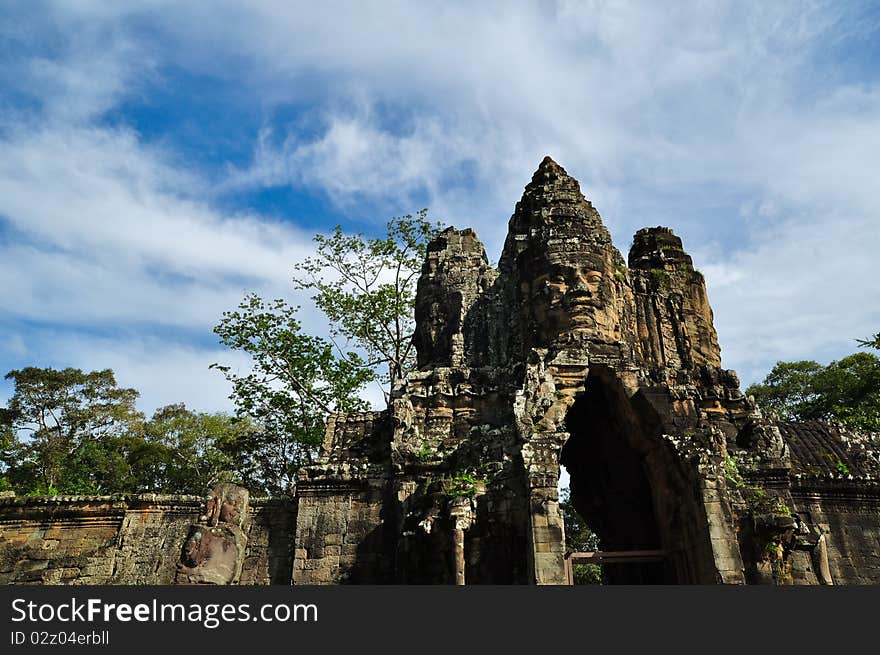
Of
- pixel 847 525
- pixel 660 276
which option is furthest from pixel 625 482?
pixel 660 276

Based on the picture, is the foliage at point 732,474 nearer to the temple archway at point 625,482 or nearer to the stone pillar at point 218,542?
the temple archway at point 625,482

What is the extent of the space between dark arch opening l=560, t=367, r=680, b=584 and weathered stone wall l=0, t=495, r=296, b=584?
6.44 m

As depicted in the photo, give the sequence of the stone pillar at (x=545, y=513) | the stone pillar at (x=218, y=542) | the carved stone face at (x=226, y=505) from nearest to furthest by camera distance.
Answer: the stone pillar at (x=545, y=513), the stone pillar at (x=218, y=542), the carved stone face at (x=226, y=505)

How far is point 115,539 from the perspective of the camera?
11250 mm

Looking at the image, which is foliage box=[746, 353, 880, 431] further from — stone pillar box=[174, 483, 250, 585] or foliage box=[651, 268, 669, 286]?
stone pillar box=[174, 483, 250, 585]

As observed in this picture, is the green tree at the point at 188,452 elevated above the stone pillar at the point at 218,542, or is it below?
above

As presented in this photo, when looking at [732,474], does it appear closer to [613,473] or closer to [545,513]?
[545,513]

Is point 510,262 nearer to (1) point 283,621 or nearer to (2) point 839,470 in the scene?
(2) point 839,470

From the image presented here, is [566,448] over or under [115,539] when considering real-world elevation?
over

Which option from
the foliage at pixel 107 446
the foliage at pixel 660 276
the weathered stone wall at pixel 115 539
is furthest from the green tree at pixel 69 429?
the foliage at pixel 660 276

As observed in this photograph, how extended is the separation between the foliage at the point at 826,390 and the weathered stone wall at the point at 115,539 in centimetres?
1618

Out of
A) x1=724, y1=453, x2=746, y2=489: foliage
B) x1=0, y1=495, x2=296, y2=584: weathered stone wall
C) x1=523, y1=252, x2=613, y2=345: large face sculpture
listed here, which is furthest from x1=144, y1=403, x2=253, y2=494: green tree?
x1=724, y1=453, x2=746, y2=489: foliage

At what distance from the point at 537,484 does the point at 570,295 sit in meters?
4.94

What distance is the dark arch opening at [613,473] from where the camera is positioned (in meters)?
11.9
